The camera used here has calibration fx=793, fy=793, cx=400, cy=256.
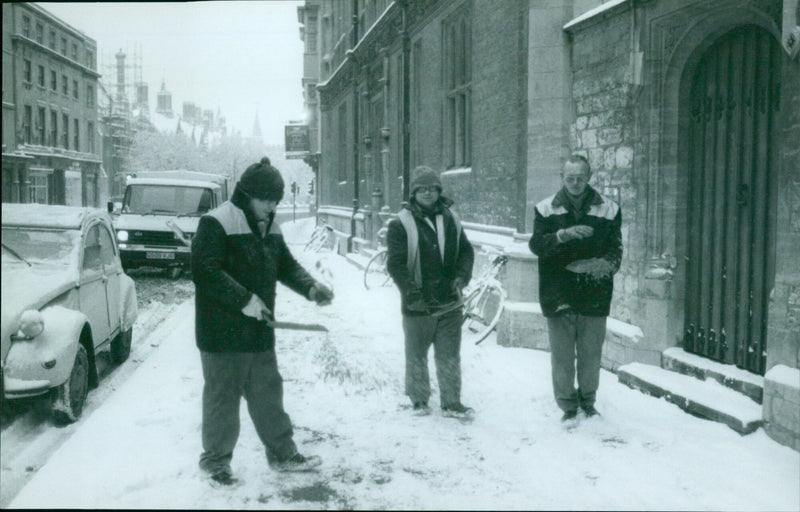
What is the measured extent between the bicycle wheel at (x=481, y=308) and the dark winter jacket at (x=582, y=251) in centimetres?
331

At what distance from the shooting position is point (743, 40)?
19.7 ft

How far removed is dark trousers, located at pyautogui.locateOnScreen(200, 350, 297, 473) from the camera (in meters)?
4.33

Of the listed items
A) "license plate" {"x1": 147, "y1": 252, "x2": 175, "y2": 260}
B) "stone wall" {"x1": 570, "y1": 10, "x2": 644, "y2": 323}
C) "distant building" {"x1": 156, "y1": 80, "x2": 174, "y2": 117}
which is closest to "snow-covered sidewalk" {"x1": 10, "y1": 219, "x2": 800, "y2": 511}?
"stone wall" {"x1": 570, "y1": 10, "x2": 644, "y2": 323}

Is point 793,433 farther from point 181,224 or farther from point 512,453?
point 181,224

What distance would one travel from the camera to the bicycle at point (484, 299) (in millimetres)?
9188

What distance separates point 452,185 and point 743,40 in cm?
694

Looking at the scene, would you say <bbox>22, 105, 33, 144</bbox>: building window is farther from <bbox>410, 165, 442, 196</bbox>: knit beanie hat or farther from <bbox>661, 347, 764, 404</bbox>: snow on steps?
<bbox>661, 347, 764, 404</bbox>: snow on steps

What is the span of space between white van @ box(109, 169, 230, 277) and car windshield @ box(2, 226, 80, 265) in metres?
7.99

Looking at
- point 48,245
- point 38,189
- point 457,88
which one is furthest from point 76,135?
point 457,88

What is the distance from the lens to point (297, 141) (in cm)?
3328

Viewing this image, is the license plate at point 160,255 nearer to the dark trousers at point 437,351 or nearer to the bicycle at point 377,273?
the bicycle at point 377,273

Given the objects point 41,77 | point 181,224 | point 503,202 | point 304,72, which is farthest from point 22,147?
point 304,72

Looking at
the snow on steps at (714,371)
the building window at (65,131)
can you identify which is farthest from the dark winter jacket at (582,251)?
the building window at (65,131)

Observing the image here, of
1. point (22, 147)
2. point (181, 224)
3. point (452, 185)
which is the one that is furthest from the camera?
point (181, 224)
